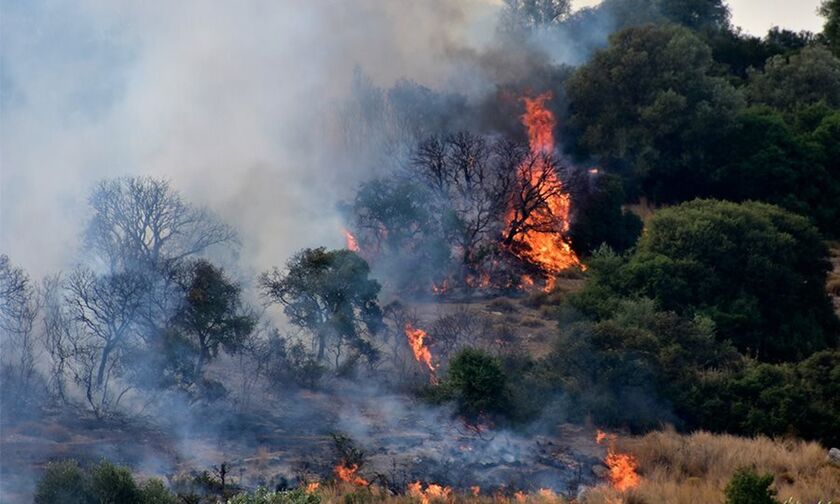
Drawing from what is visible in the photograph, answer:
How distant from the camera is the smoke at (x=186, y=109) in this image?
3219 cm

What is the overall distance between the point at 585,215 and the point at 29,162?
53.7 feet

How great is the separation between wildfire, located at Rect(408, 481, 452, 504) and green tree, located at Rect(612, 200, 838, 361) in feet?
33.1

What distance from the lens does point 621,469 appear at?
72.4ft

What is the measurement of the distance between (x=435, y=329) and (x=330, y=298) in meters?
2.67

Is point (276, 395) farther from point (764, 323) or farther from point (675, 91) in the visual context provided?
point (675, 91)

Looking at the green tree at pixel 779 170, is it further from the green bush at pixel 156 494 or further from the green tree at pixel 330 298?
the green bush at pixel 156 494

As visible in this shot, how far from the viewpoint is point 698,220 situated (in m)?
31.1

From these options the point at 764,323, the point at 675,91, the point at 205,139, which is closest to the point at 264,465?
the point at 764,323

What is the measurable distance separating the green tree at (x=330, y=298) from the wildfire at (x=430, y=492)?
18.0 feet

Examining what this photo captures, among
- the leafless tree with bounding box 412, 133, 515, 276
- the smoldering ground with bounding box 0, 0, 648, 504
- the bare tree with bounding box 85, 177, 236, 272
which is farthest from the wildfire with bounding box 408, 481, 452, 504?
the leafless tree with bounding box 412, 133, 515, 276

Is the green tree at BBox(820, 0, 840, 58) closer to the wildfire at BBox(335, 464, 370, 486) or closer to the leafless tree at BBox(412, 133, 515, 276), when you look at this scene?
the leafless tree at BBox(412, 133, 515, 276)

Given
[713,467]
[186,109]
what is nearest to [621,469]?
[713,467]

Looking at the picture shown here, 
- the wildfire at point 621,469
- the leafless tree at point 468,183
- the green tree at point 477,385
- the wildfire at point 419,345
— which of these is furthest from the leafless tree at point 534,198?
the wildfire at point 621,469

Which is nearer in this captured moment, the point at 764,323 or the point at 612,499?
the point at 612,499
